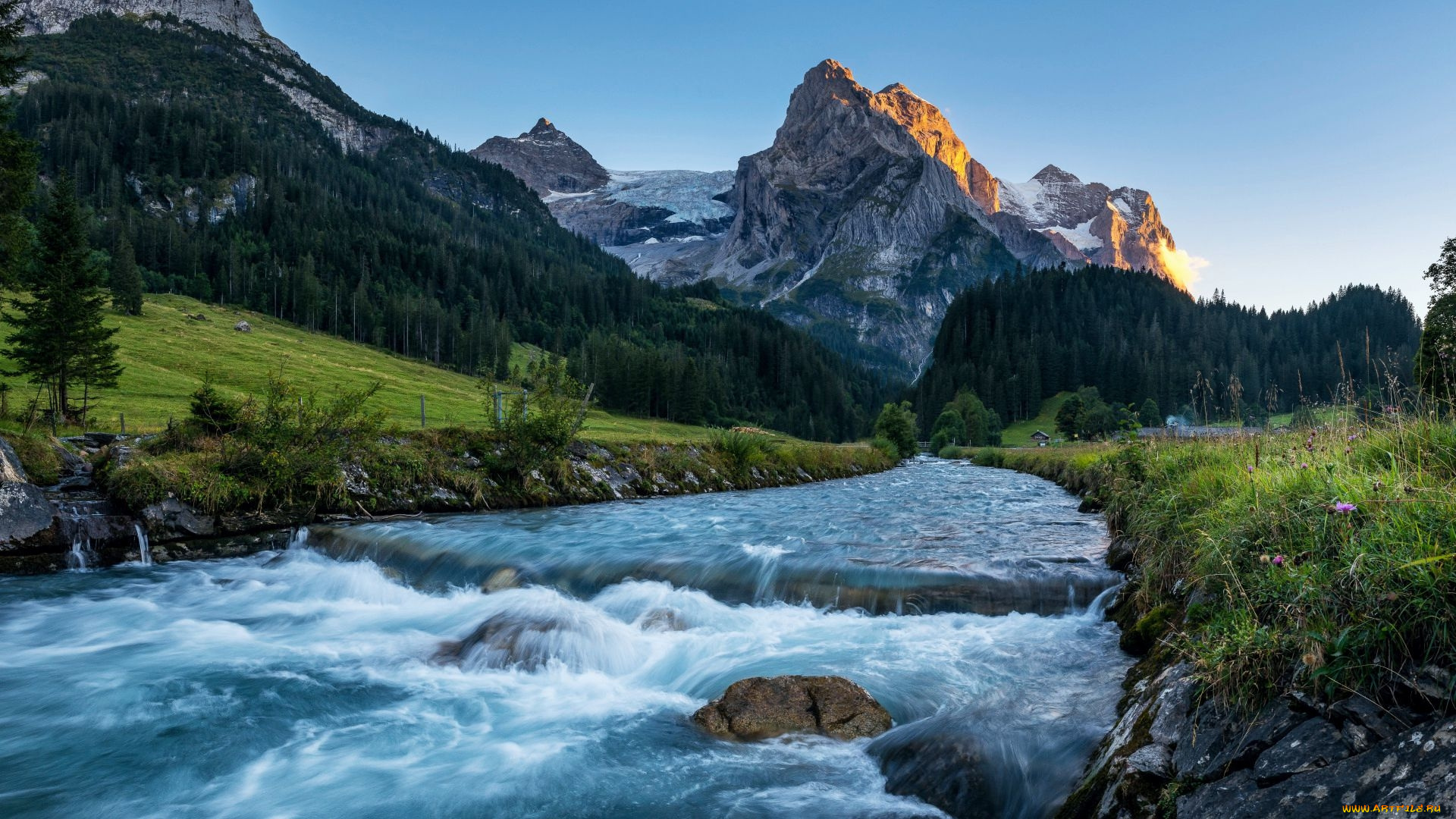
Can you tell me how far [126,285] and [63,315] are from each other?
2484 inches

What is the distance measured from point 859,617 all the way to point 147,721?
1120 cm

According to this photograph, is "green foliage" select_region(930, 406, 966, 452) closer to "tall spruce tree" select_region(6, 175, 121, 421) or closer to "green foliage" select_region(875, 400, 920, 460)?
"green foliage" select_region(875, 400, 920, 460)

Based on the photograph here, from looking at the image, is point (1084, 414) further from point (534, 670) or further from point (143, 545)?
point (143, 545)

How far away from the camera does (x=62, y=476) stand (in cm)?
2031

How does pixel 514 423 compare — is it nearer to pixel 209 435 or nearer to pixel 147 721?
pixel 209 435

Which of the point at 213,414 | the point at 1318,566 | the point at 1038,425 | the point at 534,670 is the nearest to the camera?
the point at 1318,566

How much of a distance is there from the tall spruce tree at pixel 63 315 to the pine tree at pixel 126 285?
5705cm

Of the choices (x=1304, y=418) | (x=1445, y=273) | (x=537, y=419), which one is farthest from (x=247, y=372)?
(x=1445, y=273)

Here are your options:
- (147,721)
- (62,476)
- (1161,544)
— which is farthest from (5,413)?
(1161,544)

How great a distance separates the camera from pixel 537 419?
28.2 metres

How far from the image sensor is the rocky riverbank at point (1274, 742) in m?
3.74

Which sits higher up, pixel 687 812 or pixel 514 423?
pixel 514 423

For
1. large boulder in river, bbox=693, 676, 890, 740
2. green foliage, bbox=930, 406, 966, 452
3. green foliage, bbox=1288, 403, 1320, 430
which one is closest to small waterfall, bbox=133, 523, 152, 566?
large boulder in river, bbox=693, 676, 890, 740

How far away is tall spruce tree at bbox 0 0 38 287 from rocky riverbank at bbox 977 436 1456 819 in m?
36.0
